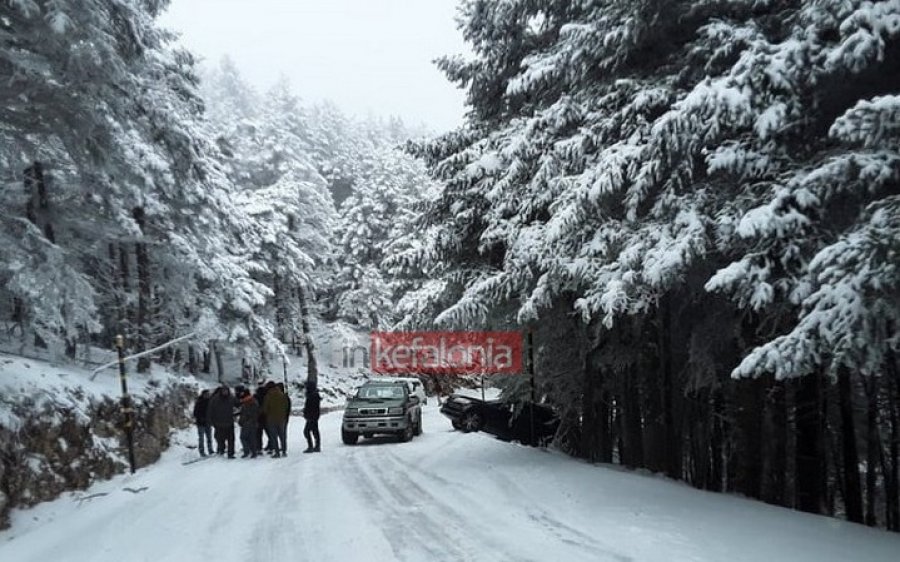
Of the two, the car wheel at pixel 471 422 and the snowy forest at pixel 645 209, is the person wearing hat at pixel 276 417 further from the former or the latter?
the car wheel at pixel 471 422

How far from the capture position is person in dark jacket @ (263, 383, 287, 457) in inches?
647

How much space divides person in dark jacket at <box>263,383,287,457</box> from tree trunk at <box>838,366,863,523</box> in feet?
37.9

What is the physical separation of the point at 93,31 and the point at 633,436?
11342 millimetres

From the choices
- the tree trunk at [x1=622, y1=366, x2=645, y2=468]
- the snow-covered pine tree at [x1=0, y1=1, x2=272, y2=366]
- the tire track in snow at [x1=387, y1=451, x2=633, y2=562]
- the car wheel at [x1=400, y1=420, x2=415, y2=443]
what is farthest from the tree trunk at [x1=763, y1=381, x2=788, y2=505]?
the snow-covered pine tree at [x1=0, y1=1, x2=272, y2=366]

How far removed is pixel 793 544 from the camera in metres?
6.78

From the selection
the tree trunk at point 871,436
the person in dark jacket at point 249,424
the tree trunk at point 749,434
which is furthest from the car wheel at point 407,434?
the tree trunk at point 871,436

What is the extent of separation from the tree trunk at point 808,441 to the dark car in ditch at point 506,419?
6494 millimetres

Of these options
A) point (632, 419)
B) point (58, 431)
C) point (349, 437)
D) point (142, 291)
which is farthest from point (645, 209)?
point (142, 291)

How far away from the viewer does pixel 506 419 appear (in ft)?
65.3

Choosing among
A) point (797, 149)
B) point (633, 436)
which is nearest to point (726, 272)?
point (797, 149)

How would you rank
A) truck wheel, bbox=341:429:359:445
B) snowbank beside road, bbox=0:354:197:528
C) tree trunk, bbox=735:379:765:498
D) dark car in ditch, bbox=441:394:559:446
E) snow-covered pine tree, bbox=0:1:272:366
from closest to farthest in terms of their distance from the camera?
Answer: snow-covered pine tree, bbox=0:1:272:366, tree trunk, bbox=735:379:765:498, snowbank beside road, bbox=0:354:197:528, dark car in ditch, bbox=441:394:559:446, truck wheel, bbox=341:429:359:445

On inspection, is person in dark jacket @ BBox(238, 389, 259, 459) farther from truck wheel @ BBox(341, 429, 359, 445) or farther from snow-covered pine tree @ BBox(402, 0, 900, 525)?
snow-covered pine tree @ BBox(402, 0, 900, 525)

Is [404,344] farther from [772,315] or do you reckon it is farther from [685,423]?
[772,315]

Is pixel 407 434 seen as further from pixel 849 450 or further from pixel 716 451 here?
pixel 849 450
